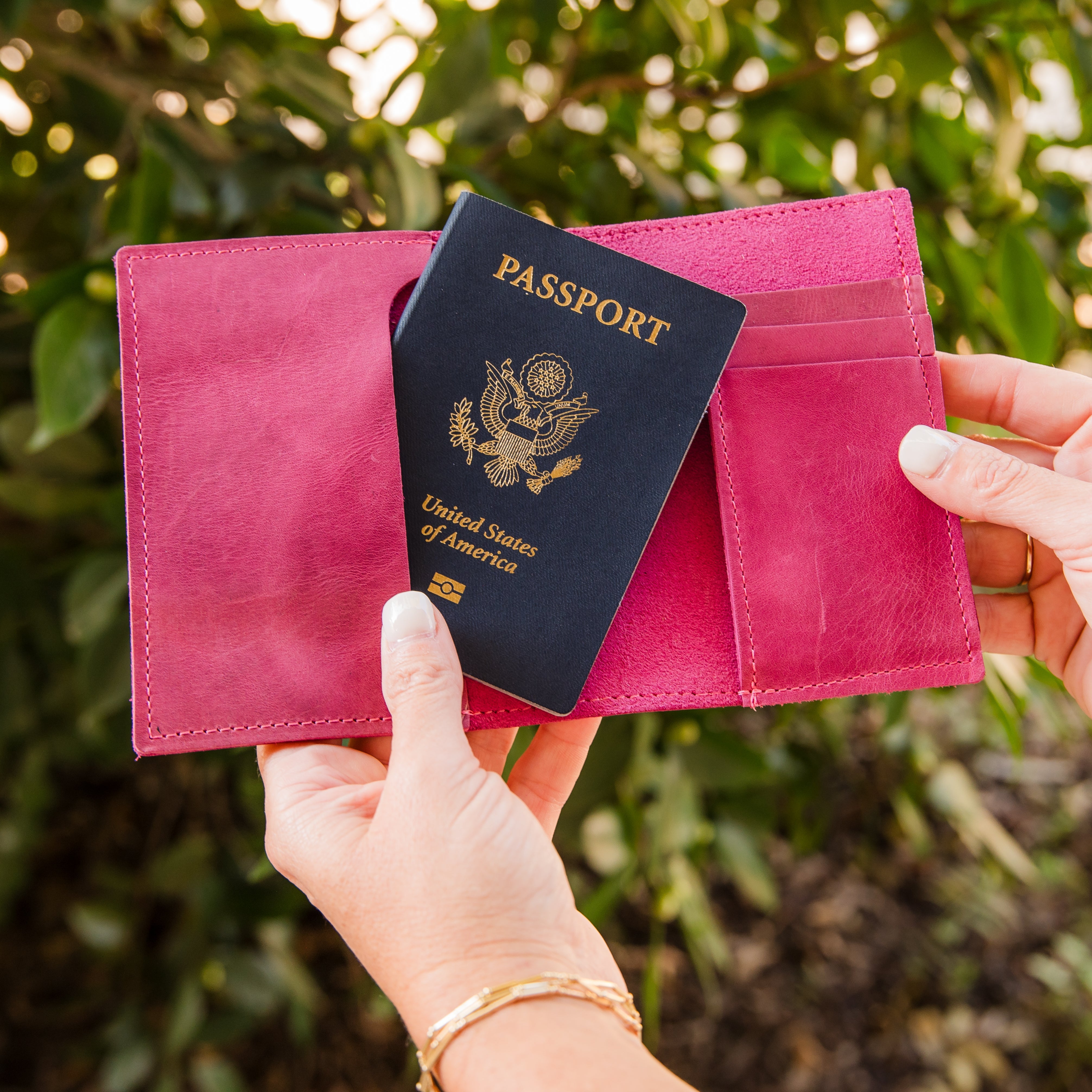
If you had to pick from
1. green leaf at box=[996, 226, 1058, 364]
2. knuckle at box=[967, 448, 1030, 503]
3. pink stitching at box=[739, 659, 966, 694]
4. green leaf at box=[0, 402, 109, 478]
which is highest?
green leaf at box=[996, 226, 1058, 364]

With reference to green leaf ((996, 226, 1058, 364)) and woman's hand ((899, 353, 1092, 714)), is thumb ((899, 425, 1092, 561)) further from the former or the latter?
green leaf ((996, 226, 1058, 364))

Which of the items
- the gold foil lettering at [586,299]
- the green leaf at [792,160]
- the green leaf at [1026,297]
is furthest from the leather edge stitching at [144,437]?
the green leaf at [1026,297]

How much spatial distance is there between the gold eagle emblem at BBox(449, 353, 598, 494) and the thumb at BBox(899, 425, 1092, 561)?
1.28 feet

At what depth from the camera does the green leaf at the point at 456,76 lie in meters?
1.06

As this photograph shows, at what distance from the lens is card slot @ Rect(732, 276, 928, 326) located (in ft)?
2.96

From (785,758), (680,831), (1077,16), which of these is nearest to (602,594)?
(680,831)

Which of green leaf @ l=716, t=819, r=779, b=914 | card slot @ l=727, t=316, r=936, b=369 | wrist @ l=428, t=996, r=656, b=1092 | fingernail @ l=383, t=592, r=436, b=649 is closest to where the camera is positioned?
wrist @ l=428, t=996, r=656, b=1092

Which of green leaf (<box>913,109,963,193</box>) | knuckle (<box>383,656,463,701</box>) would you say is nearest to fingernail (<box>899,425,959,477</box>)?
knuckle (<box>383,656,463,701</box>)

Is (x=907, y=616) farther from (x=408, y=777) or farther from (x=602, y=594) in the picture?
(x=408, y=777)

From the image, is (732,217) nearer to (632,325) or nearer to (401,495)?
(632,325)

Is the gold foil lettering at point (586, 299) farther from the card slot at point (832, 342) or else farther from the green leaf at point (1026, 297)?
the green leaf at point (1026, 297)

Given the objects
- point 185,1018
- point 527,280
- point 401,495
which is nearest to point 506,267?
point 527,280

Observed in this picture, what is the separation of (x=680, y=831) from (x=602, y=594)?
2.20ft

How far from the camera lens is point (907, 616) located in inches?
34.8
